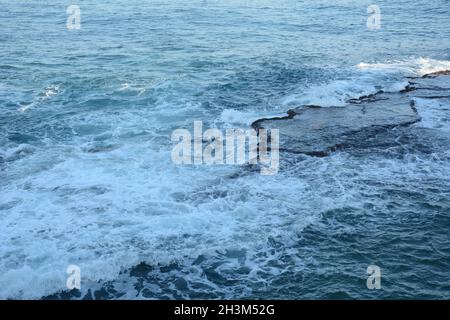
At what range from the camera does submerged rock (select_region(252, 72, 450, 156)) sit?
1234 cm

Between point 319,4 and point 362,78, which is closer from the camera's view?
point 362,78

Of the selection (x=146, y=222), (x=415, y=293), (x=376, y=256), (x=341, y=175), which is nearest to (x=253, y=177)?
(x=341, y=175)

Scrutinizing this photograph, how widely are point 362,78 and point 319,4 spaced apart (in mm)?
18156

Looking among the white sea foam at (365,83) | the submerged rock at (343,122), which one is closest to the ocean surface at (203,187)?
the white sea foam at (365,83)

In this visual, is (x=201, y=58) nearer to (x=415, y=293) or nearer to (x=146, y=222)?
(x=146, y=222)

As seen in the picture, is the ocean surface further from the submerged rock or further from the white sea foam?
the submerged rock

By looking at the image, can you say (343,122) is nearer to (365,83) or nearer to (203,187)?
(365,83)

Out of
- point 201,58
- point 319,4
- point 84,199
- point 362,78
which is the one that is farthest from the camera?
point 319,4

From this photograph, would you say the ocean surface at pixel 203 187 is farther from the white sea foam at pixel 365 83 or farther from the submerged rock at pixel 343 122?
the submerged rock at pixel 343 122

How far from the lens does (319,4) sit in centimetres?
3394

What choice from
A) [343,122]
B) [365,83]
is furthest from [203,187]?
[365,83]

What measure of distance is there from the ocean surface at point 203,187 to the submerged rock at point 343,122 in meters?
0.41

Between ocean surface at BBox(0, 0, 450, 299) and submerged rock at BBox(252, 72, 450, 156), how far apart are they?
41 centimetres
